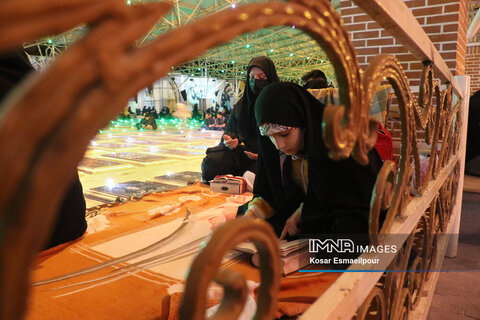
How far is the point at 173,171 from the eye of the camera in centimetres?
463

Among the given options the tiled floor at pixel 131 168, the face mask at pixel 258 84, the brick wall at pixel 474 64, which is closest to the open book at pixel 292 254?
the tiled floor at pixel 131 168

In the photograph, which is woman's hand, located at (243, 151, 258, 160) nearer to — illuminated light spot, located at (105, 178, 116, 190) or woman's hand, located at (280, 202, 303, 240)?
illuminated light spot, located at (105, 178, 116, 190)

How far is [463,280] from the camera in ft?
7.35

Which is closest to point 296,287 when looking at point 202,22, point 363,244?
point 363,244

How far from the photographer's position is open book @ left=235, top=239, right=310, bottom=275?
1.52m

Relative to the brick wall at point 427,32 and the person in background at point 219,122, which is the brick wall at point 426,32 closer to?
the brick wall at point 427,32

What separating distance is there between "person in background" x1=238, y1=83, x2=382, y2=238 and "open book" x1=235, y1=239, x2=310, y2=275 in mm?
83

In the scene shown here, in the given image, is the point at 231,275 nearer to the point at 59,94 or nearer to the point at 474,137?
the point at 59,94

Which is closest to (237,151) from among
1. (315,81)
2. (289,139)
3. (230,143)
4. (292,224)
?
(230,143)

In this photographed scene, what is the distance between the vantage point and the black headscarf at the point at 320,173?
4.37 feet

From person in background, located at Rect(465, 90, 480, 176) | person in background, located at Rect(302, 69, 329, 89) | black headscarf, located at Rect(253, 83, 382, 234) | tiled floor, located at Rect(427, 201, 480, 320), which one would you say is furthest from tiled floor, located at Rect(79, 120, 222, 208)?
person in background, located at Rect(465, 90, 480, 176)

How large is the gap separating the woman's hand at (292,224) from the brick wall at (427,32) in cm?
226

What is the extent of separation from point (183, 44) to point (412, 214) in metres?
Answer: 0.93

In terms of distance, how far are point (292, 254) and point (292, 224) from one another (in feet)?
0.62
